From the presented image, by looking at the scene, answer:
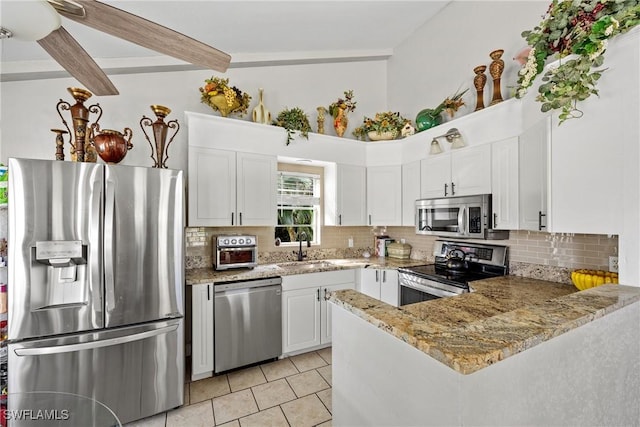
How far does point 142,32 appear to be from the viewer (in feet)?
4.30

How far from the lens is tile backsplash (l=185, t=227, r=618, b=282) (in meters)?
2.16

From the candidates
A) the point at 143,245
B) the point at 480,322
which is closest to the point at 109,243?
the point at 143,245

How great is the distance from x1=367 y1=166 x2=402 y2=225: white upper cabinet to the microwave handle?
2.80ft

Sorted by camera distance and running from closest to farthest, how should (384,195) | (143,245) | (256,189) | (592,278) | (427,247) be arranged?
1. (592,278)
2. (143,245)
3. (256,189)
4. (427,247)
5. (384,195)

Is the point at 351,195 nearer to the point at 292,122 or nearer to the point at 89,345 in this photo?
the point at 292,122

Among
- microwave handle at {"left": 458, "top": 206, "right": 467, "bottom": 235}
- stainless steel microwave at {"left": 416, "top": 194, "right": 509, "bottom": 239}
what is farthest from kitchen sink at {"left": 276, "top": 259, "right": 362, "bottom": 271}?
microwave handle at {"left": 458, "top": 206, "right": 467, "bottom": 235}

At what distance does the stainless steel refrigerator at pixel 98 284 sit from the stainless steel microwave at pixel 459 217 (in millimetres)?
2468

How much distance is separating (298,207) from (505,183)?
2265mm

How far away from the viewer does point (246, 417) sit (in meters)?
2.09

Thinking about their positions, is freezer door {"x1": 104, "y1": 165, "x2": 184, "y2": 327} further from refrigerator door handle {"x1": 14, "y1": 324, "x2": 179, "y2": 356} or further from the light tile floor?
the light tile floor

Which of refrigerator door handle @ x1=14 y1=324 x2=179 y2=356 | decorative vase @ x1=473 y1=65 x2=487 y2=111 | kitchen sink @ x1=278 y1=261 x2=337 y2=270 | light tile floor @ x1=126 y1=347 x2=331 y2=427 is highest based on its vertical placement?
decorative vase @ x1=473 y1=65 x2=487 y2=111

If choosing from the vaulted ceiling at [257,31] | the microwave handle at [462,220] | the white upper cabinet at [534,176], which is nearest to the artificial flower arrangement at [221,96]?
the vaulted ceiling at [257,31]

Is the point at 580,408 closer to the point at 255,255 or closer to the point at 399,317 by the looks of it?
the point at 399,317

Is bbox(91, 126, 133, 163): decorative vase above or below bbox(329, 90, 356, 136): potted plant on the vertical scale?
below
